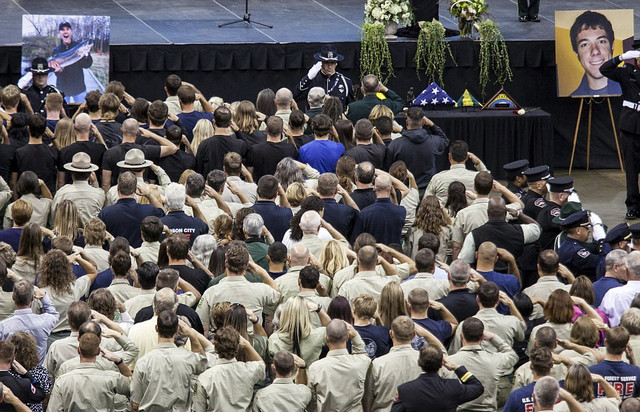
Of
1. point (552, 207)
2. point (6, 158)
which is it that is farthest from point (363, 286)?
point (6, 158)

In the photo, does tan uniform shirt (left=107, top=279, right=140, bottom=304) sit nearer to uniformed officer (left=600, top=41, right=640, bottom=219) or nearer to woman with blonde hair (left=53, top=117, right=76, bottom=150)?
woman with blonde hair (left=53, top=117, right=76, bottom=150)

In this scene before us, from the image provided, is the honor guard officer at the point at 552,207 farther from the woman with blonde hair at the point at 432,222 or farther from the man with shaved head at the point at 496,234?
the woman with blonde hair at the point at 432,222

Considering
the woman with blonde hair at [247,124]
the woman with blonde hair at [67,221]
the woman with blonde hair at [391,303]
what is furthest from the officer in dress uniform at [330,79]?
the woman with blonde hair at [391,303]

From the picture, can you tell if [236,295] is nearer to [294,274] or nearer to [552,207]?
[294,274]

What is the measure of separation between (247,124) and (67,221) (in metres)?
3.25

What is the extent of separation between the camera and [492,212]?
38.1 feet

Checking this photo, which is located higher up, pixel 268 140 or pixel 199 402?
pixel 268 140

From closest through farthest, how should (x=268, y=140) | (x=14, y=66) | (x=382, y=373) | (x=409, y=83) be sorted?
(x=382, y=373), (x=268, y=140), (x=14, y=66), (x=409, y=83)

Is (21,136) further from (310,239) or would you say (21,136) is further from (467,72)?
(467,72)

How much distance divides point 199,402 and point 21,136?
19.6 ft

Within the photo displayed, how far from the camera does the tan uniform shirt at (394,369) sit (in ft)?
29.6

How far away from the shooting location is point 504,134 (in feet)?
56.9

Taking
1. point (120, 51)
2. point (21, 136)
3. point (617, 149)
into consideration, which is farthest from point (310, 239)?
point (617, 149)

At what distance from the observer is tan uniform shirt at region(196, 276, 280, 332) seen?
9.78 meters
